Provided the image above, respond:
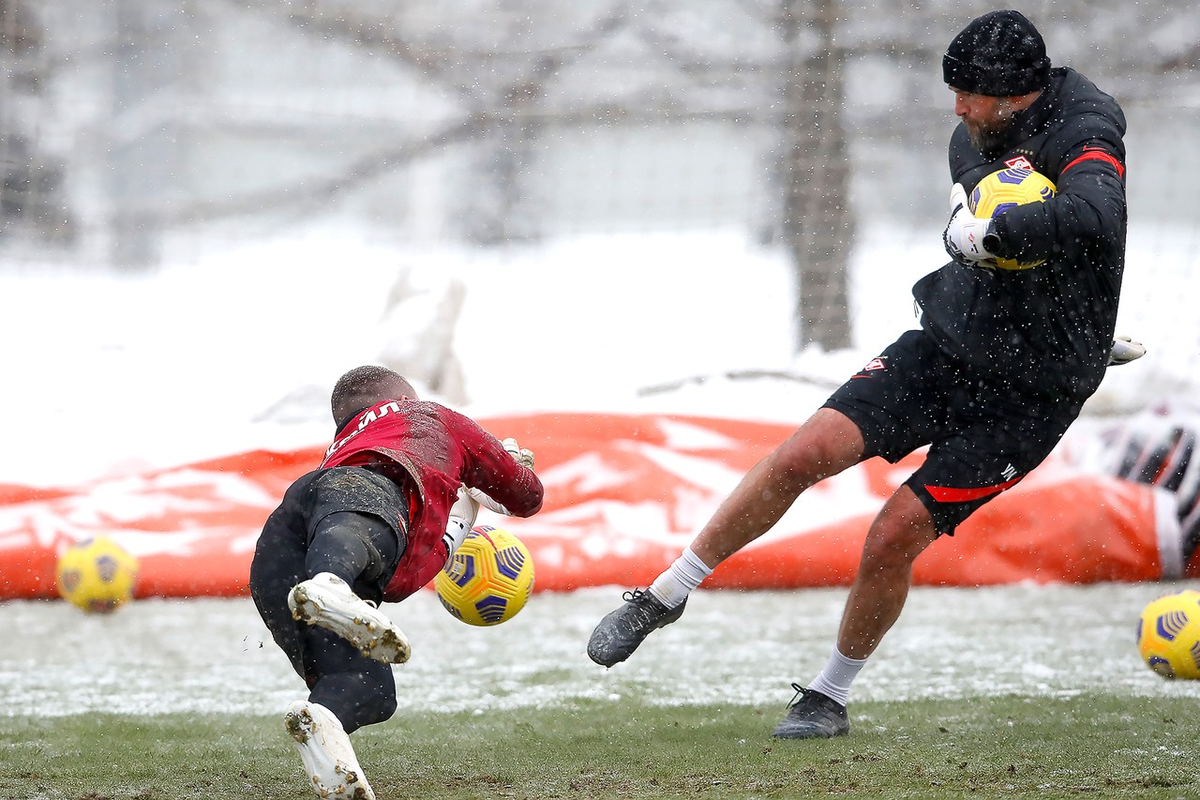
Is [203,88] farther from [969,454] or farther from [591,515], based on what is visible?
[969,454]

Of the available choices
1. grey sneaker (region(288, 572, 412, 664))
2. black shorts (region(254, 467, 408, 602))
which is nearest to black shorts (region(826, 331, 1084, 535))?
black shorts (region(254, 467, 408, 602))

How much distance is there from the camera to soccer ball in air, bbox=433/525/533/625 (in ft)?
12.1

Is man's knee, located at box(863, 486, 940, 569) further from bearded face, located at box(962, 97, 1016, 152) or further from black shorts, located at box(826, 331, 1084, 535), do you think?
bearded face, located at box(962, 97, 1016, 152)

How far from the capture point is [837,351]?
9062mm

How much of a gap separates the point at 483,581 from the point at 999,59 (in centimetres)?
199

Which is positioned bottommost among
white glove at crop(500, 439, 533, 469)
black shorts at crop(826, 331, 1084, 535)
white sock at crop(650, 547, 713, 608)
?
white sock at crop(650, 547, 713, 608)

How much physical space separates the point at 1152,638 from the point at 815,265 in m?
5.65

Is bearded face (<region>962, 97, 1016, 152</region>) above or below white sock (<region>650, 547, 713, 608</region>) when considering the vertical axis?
above

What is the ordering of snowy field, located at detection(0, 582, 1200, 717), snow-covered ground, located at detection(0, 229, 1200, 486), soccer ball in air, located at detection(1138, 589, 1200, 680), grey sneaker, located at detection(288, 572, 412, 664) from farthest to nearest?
snow-covered ground, located at detection(0, 229, 1200, 486)
snowy field, located at detection(0, 582, 1200, 717)
soccer ball in air, located at detection(1138, 589, 1200, 680)
grey sneaker, located at detection(288, 572, 412, 664)

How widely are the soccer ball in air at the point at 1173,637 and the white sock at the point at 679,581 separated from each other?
1.59 metres

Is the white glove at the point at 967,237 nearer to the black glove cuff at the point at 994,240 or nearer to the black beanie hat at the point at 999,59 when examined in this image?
the black glove cuff at the point at 994,240

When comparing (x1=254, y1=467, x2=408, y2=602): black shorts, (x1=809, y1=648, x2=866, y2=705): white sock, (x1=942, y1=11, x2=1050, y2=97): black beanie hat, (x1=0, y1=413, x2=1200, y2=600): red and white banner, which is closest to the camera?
(x1=254, y1=467, x2=408, y2=602): black shorts

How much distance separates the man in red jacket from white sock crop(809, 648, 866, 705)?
1018 millimetres

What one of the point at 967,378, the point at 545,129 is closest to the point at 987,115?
the point at 967,378
